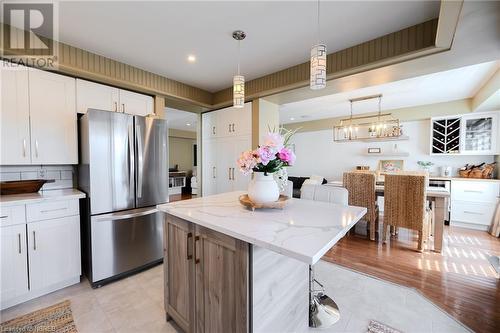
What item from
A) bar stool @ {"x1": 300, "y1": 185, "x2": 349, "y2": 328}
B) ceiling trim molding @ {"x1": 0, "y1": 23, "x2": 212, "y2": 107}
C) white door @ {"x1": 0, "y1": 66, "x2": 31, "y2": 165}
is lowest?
bar stool @ {"x1": 300, "y1": 185, "x2": 349, "y2": 328}

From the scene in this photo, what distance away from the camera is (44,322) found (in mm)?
1677

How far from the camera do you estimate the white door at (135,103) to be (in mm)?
2746

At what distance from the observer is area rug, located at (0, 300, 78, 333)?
5.27ft

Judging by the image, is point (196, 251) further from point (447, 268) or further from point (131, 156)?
point (447, 268)

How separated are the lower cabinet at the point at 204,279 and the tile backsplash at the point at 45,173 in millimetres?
1916

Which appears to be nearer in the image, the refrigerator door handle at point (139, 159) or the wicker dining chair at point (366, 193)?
the refrigerator door handle at point (139, 159)

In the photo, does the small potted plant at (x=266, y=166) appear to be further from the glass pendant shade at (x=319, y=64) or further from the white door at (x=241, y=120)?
the white door at (x=241, y=120)

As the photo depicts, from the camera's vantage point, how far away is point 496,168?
4059 millimetres

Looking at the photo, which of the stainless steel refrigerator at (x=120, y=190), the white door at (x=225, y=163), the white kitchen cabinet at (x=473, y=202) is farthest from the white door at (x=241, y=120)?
the white kitchen cabinet at (x=473, y=202)

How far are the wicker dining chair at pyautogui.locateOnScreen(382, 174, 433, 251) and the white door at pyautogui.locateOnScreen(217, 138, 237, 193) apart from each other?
2554mm

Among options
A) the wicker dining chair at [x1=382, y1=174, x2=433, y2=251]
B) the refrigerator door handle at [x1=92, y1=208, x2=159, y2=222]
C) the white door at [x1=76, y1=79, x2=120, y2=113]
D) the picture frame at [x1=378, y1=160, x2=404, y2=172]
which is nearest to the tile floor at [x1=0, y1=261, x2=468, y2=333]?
the refrigerator door handle at [x1=92, y1=208, x2=159, y2=222]

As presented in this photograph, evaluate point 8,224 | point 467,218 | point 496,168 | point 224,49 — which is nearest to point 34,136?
point 8,224

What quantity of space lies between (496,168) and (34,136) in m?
7.34

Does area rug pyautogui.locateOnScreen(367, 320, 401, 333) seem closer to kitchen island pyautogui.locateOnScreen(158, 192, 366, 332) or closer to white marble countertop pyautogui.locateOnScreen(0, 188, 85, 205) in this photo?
kitchen island pyautogui.locateOnScreen(158, 192, 366, 332)
